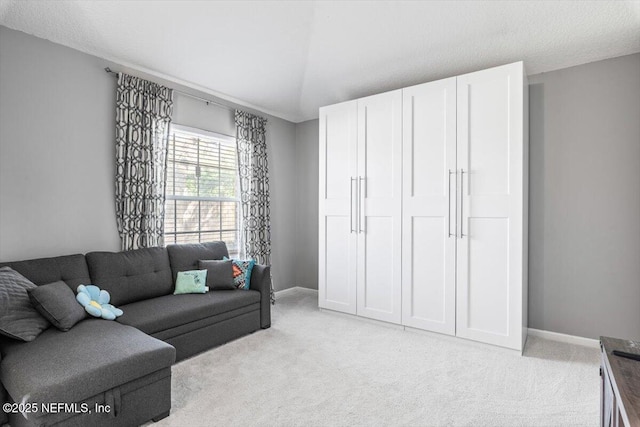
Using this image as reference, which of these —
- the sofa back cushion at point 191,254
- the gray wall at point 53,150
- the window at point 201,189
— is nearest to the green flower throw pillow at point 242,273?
the sofa back cushion at point 191,254

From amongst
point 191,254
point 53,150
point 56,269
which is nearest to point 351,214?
point 191,254

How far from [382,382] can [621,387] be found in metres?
1.63

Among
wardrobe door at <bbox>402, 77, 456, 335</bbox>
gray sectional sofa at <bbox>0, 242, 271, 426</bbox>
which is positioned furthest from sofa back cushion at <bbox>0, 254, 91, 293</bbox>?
wardrobe door at <bbox>402, 77, 456, 335</bbox>

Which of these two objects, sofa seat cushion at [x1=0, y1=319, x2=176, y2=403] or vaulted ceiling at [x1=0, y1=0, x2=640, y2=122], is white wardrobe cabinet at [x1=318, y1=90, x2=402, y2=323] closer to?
vaulted ceiling at [x1=0, y1=0, x2=640, y2=122]

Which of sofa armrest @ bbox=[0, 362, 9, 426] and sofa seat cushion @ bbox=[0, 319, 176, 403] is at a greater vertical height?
sofa seat cushion @ bbox=[0, 319, 176, 403]

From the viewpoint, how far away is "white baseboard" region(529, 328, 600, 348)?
3.07 metres

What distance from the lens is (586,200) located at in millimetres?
3109

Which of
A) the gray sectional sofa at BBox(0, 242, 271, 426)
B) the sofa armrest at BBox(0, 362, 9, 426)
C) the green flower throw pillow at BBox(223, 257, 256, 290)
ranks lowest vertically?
the sofa armrest at BBox(0, 362, 9, 426)

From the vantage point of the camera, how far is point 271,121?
4801 millimetres

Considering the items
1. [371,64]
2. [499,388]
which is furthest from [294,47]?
[499,388]

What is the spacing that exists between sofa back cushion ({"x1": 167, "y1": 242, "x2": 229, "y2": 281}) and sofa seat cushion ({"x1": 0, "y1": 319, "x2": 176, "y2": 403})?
3.84ft

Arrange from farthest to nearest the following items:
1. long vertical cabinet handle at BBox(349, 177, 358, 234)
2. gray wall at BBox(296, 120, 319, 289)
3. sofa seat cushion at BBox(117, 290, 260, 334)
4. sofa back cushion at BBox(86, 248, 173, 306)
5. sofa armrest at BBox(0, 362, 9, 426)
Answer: gray wall at BBox(296, 120, 319, 289), long vertical cabinet handle at BBox(349, 177, 358, 234), sofa back cushion at BBox(86, 248, 173, 306), sofa seat cushion at BBox(117, 290, 260, 334), sofa armrest at BBox(0, 362, 9, 426)

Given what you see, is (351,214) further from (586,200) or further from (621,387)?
(621,387)

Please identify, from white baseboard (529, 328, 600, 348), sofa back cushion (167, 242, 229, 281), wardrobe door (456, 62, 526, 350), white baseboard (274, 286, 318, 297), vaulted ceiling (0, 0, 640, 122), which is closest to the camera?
vaulted ceiling (0, 0, 640, 122)
